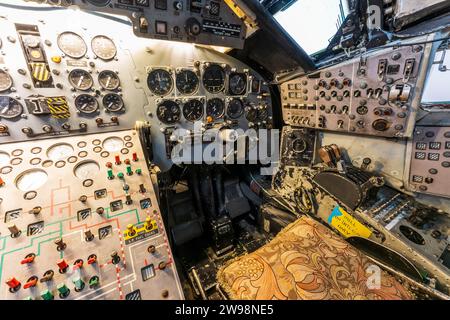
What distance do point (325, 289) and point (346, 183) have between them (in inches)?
45.8

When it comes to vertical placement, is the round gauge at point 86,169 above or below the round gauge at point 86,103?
below

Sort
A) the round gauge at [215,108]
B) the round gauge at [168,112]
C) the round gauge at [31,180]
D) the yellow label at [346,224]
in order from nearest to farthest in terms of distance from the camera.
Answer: the round gauge at [31,180], the yellow label at [346,224], the round gauge at [168,112], the round gauge at [215,108]

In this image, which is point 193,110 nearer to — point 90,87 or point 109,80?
point 109,80

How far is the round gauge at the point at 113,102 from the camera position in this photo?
206 cm

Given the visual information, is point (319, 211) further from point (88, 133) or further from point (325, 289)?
point (88, 133)

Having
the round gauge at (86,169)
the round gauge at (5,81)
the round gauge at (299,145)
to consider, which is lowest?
the round gauge at (299,145)

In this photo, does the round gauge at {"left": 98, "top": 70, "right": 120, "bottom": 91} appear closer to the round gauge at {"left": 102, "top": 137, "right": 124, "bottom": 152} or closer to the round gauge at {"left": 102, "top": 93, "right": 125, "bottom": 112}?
the round gauge at {"left": 102, "top": 93, "right": 125, "bottom": 112}

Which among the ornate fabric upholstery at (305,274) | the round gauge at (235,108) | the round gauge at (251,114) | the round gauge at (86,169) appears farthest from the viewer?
the round gauge at (251,114)

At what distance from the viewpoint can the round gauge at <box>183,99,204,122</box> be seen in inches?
100

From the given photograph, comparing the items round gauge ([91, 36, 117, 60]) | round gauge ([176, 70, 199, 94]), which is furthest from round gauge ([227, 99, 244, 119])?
round gauge ([91, 36, 117, 60])

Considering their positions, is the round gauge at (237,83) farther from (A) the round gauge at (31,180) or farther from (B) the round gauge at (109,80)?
(A) the round gauge at (31,180)

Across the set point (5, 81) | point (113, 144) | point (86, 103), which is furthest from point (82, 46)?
point (113, 144)

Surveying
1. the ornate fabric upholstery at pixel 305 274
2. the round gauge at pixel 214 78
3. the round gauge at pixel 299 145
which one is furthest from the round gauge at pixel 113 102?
the round gauge at pixel 299 145
